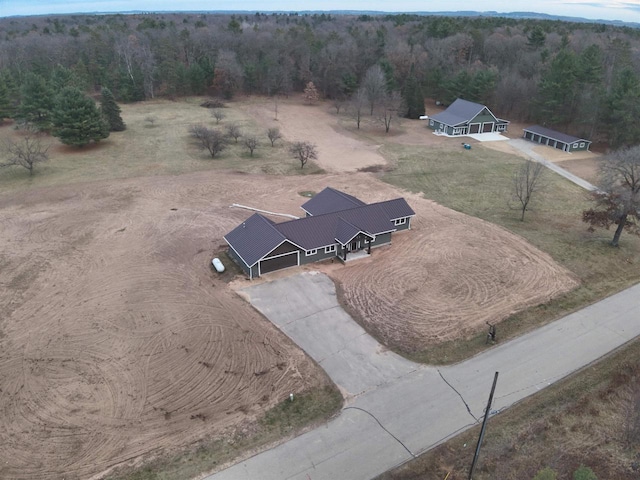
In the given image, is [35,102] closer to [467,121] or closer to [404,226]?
[404,226]

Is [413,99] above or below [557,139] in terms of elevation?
above

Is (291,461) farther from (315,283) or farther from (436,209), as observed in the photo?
(436,209)

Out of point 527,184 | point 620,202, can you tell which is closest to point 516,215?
point 527,184

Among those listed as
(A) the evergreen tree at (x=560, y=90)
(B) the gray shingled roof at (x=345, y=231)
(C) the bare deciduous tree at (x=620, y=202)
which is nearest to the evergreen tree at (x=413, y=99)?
(A) the evergreen tree at (x=560, y=90)

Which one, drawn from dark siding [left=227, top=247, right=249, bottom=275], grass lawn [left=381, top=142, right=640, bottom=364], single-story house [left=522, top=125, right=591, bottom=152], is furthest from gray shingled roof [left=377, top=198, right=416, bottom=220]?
single-story house [left=522, top=125, right=591, bottom=152]

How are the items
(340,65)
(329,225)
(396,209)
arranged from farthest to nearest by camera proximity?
1. (340,65)
2. (396,209)
3. (329,225)

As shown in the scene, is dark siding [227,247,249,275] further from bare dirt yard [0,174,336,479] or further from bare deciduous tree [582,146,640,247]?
bare deciduous tree [582,146,640,247]

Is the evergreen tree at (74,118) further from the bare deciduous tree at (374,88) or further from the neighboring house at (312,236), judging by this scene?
the bare deciduous tree at (374,88)
